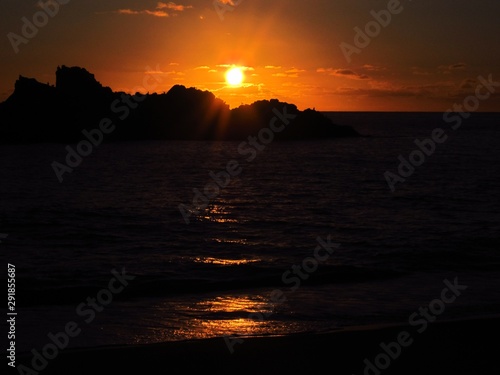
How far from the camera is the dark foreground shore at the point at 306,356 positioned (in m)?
8.66

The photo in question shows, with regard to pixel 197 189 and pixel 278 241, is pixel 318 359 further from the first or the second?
pixel 197 189

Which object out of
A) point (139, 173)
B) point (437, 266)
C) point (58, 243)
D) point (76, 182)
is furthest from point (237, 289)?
point (139, 173)

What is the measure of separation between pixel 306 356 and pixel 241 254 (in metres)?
9.73

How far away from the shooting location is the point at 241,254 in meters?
18.8

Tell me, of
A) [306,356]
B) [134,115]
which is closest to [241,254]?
[306,356]

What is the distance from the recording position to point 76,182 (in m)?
41.0

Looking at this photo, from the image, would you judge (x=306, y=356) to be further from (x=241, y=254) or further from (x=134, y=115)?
(x=134, y=115)

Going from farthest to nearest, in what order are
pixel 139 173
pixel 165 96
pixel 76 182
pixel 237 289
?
1. pixel 165 96
2. pixel 139 173
3. pixel 76 182
4. pixel 237 289

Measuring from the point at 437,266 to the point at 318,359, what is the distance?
9.04 metres

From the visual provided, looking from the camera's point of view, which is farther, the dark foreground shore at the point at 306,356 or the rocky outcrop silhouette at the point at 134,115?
the rocky outcrop silhouette at the point at 134,115

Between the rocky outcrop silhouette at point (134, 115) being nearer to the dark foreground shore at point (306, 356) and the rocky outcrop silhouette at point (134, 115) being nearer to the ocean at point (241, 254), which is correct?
the ocean at point (241, 254)

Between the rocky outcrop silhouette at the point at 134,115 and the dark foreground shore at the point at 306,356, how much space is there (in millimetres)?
83288

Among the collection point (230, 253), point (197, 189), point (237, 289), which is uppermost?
point (197, 189)

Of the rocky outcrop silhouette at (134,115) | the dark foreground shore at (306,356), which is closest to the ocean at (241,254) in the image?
the dark foreground shore at (306,356)
